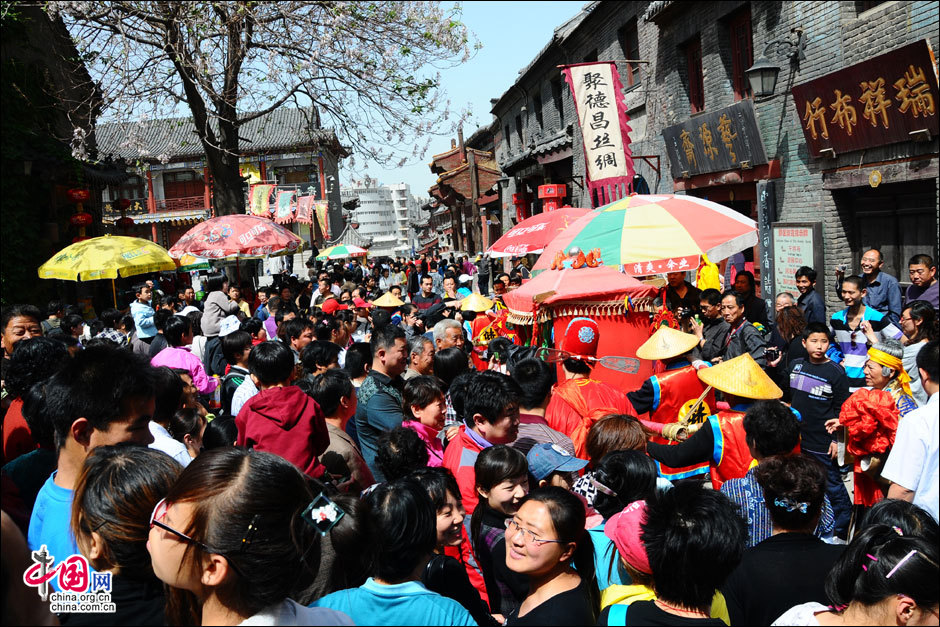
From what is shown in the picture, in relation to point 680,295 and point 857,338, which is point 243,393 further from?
point 857,338

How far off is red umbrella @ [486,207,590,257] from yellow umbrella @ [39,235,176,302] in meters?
5.04

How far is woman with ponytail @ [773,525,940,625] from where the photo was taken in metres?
2.33

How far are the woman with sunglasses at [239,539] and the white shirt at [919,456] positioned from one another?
2.86m

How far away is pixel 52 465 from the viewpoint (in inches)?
142

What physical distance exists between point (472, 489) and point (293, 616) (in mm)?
2021

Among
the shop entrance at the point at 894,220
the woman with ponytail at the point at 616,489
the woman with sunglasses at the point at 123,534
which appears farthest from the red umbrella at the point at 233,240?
the woman with sunglasses at the point at 123,534

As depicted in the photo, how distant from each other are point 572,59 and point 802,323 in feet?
54.7

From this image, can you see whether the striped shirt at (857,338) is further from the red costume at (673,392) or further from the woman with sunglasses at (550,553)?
the woman with sunglasses at (550,553)

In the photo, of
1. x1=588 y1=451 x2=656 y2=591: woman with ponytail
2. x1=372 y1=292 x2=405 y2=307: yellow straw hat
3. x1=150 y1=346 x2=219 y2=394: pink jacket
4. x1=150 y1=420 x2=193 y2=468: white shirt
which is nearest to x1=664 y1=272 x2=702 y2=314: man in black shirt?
x1=372 y1=292 x2=405 y2=307: yellow straw hat

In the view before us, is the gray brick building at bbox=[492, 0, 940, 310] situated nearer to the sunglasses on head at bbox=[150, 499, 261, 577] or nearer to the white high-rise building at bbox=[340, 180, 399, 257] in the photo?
the sunglasses on head at bbox=[150, 499, 261, 577]

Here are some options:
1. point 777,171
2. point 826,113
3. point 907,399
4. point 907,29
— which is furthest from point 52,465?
point 777,171

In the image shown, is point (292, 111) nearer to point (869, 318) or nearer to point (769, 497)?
point (869, 318)

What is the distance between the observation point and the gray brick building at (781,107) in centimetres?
920

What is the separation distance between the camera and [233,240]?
10969 millimetres
